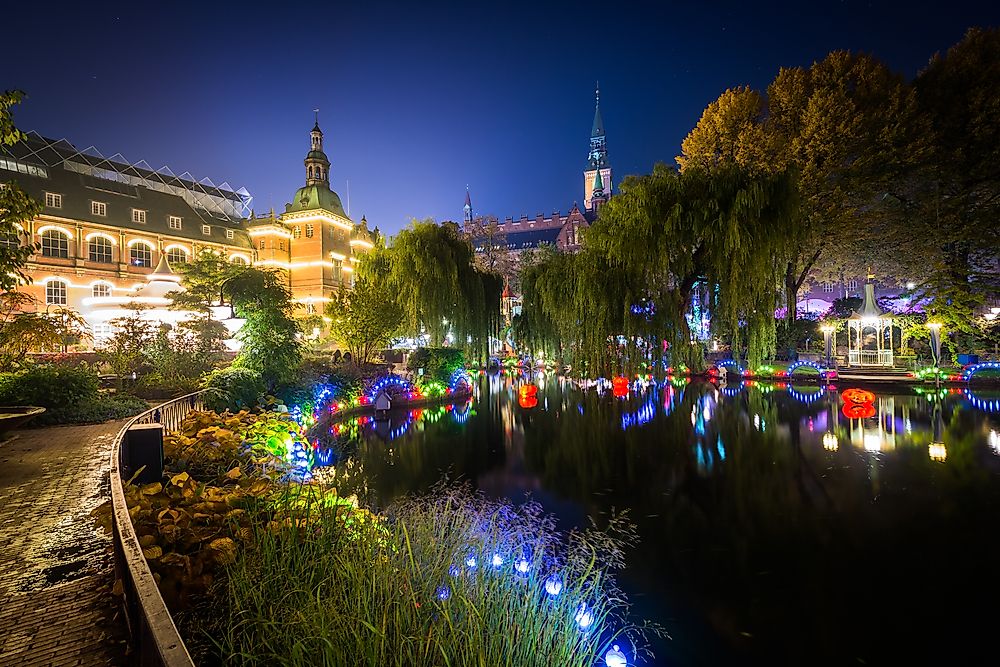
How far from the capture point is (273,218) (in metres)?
47.2

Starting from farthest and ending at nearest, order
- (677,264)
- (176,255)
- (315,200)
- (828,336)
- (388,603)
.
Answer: (315,200), (176,255), (828,336), (677,264), (388,603)

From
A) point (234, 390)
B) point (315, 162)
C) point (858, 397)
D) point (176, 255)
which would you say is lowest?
point (858, 397)

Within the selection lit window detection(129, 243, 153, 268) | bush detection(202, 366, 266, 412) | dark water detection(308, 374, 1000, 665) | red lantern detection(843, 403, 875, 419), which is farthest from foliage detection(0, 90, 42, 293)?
lit window detection(129, 243, 153, 268)

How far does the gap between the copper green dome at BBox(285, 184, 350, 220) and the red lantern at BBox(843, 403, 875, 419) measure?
45493 mm

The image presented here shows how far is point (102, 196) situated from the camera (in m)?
39.4

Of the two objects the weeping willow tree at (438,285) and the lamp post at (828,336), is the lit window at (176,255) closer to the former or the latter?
the weeping willow tree at (438,285)

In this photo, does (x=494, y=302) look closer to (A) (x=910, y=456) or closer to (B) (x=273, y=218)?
(A) (x=910, y=456)

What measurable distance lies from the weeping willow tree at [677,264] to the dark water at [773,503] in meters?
2.38

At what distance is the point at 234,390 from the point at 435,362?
926 centimetres

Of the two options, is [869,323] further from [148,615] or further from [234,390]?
[148,615]

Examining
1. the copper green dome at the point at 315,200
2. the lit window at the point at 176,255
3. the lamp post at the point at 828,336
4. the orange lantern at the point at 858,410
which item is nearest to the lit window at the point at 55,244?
the lit window at the point at 176,255

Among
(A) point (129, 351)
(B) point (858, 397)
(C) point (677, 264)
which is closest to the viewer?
(C) point (677, 264)

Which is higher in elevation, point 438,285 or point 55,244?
point 55,244

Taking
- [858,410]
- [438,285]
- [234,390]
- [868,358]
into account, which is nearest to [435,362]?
[438,285]
